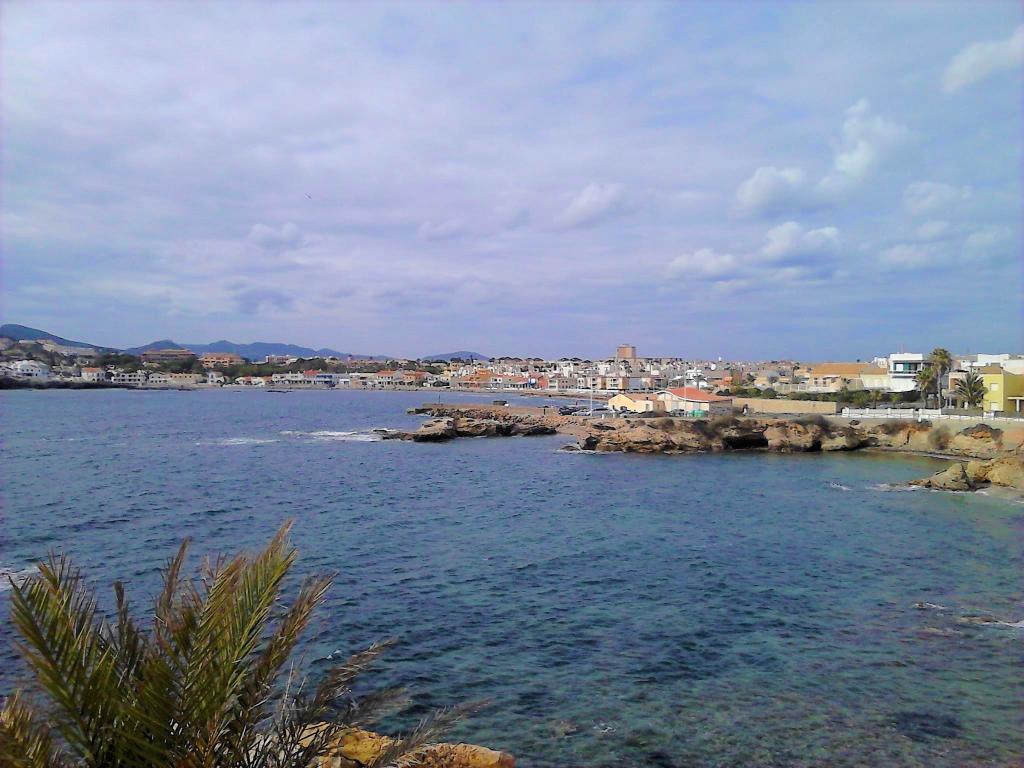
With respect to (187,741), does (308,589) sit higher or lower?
higher

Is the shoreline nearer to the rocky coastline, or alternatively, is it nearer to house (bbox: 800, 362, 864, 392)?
the rocky coastline

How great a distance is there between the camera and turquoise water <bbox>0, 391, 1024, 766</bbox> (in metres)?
10.2

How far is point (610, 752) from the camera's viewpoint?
938cm

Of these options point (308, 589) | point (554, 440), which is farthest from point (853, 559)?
point (554, 440)

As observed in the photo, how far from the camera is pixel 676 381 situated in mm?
123188

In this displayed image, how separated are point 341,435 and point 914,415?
155 feet

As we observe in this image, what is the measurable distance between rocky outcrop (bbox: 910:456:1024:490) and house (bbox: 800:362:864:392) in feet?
179

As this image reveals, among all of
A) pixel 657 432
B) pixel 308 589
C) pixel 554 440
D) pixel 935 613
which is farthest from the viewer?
pixel 554 440

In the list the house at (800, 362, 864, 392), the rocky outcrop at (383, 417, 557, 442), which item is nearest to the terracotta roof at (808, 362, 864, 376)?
the house at (800, 362, 864, 392)

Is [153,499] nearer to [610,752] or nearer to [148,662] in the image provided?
[610,752]

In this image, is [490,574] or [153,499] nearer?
[490,574]

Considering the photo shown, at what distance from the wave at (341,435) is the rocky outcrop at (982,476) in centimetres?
3968

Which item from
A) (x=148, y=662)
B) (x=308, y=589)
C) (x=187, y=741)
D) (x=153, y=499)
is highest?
(x=308, y=589)

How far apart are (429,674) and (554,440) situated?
153 ft
